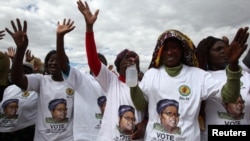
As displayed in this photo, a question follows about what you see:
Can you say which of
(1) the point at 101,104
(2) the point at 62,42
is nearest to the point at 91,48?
(2) the point at 62,42

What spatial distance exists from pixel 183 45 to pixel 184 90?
566 mm

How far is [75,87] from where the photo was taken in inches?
155

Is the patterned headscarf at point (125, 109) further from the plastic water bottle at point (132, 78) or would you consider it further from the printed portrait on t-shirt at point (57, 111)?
the printed portrait on t-shirt at point (57, 111)

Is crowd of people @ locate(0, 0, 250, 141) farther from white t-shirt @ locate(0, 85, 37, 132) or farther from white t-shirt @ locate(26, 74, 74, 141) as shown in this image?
white t-shirt @ locate(0, 85, 37, 132)

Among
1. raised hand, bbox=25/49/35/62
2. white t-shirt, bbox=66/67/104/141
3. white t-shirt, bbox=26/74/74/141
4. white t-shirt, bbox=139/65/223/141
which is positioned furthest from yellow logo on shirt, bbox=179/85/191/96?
raised hand, bbox=25/49/35/62

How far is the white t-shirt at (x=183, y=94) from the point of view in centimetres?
294

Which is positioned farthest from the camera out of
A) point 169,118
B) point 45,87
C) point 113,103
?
point 45,87

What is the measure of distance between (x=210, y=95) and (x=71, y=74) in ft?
6.28

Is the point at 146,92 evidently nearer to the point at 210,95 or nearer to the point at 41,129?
the point at 210,95

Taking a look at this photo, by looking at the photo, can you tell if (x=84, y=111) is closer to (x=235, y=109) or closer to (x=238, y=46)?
(x=235, y=109)

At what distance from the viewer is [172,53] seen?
319 cm

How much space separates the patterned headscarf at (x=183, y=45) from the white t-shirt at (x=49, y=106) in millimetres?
1457

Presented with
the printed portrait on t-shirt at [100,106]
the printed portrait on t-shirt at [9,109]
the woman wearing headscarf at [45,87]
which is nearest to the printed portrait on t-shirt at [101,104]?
the printed portrait on t-shirt at [100,106]

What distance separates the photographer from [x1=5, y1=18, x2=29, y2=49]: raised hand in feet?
12.7
